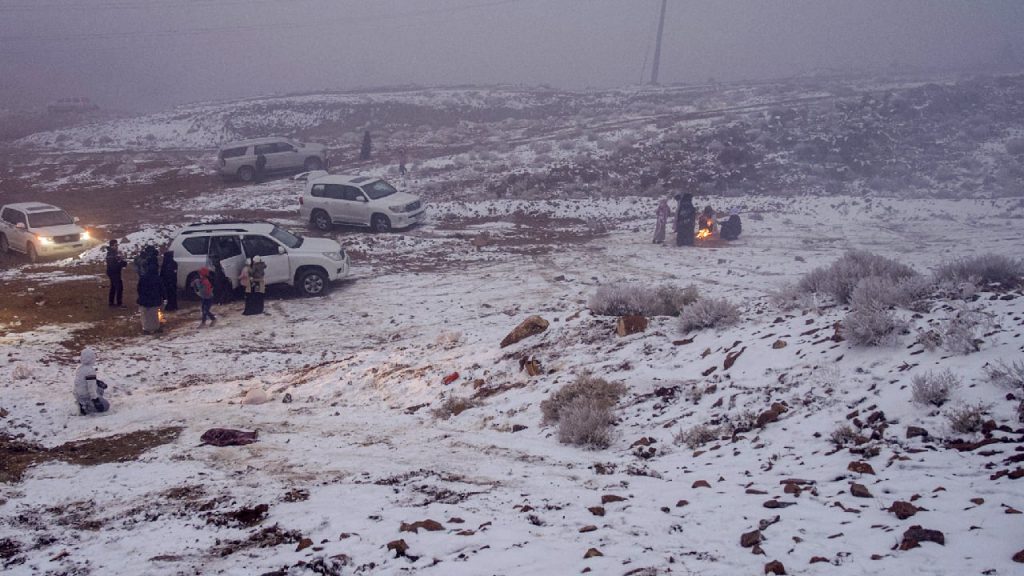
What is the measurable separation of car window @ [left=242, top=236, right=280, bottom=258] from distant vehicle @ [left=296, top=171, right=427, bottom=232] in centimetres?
613

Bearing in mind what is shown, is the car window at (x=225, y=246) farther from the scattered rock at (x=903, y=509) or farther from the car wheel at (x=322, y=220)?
the scattered rock at (x=903, y=509)

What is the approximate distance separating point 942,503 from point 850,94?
42594 millimetres

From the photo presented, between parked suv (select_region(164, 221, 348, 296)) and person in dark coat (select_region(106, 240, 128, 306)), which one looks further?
parked suv (select_region(164, 221, 348, 296))

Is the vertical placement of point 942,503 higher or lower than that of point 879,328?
lower

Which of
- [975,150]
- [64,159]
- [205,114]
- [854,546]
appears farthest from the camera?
[205,114]

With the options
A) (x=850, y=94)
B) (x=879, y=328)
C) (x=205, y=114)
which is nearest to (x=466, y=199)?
(x=879, y=328)

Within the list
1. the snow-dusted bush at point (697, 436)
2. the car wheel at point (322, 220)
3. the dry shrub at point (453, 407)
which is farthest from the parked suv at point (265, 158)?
the snow-dusted bush at point (697, 436)

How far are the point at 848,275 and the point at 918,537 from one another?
609cm

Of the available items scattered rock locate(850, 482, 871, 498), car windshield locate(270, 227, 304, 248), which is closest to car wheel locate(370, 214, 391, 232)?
car windshield locate(270, 227, 304, 248)

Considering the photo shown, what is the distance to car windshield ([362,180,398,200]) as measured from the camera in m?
21.0

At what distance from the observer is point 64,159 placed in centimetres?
3616

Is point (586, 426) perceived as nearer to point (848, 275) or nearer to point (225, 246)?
point (848, 275)

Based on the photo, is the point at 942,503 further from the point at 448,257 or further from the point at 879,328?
the point at 448,257

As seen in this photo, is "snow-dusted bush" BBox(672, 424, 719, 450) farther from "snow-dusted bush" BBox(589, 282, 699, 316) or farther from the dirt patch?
the dirt patch
